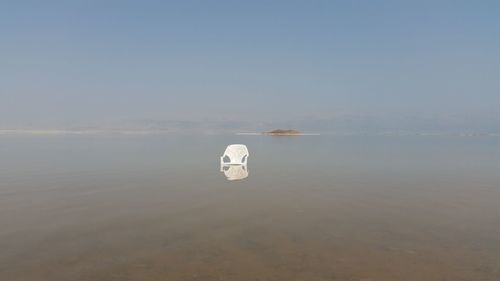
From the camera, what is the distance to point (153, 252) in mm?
5340

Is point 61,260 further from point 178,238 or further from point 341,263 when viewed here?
point 341,263

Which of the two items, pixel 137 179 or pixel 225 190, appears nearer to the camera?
pixel 225 190

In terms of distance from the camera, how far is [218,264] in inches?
193

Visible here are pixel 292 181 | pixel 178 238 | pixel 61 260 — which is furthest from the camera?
pixel 292 181

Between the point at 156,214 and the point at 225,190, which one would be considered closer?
the point at 156,214

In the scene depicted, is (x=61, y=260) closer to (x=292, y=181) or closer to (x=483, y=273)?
(x=483, y=273)

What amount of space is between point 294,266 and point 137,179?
9204mm

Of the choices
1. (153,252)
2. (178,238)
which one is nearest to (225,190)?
(178,238)

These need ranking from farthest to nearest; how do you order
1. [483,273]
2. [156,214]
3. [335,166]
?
[335,166] < [156,214] < [483,273]

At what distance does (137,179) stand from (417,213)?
29.7ft

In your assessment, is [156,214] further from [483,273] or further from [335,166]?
[335,166]

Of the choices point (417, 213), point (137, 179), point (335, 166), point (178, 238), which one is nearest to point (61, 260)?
point (178, 238)

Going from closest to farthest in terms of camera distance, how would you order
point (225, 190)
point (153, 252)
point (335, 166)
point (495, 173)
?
point (153, 252) < point (225, 190) < point (495, 173) < point (335, 166)

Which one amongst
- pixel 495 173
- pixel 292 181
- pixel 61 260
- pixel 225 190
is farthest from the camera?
pixel 495 173
